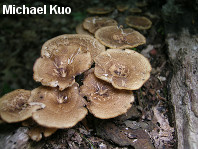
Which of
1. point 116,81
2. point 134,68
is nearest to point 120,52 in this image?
point 134,68

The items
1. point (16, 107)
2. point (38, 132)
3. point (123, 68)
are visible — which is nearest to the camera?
point (38, 132)

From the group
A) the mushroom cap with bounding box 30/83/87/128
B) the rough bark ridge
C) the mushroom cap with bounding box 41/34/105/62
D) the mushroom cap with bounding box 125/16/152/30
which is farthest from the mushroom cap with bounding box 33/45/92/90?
the mushroom cap with bounding box 125/16/152/30

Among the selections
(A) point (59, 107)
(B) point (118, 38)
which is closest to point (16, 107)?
(A) point (59, 107)

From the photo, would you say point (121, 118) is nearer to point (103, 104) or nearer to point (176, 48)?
point (103, 104)

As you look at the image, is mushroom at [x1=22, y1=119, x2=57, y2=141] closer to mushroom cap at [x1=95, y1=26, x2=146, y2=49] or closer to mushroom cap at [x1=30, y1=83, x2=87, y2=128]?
mushroom cap at [x1=30, y1=83, x2=87, y2=128]

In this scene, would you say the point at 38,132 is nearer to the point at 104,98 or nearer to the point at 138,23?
the point at 104,98

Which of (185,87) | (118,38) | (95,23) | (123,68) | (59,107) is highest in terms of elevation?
(95,23)

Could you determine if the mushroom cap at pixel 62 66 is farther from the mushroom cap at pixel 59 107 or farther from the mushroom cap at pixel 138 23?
the mushroom cap at pixel 138 23
